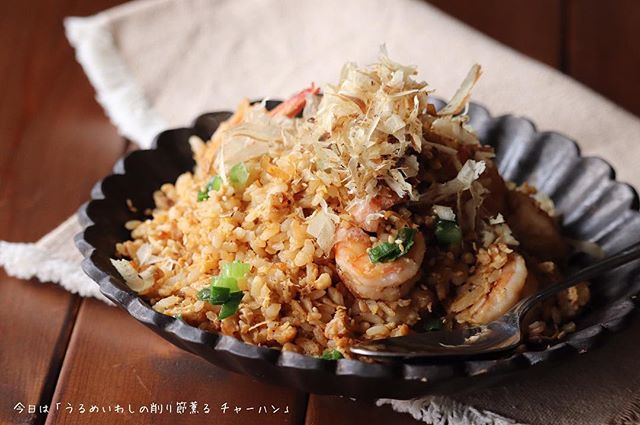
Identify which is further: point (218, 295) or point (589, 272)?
point (589, 272)

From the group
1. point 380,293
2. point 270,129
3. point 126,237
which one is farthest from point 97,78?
point 380,293

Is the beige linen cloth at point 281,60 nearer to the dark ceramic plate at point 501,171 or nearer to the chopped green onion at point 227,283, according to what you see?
the dark ceramic plate at point 501,171

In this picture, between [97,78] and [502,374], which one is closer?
[502,374]

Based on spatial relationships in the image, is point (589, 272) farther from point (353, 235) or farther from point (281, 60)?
point (281, 60)

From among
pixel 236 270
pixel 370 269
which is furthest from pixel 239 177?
pixel 370 269

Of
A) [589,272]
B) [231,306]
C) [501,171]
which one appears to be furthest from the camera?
[501,171]

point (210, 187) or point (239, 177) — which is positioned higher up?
point (239, 177)

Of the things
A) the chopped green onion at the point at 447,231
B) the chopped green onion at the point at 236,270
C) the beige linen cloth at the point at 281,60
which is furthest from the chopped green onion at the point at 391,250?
the beige linen cloth at the point at 281,60

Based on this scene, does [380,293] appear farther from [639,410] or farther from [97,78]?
[97,78]
